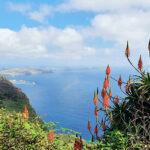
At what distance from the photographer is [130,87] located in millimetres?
7773

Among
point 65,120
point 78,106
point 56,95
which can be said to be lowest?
point 65,120

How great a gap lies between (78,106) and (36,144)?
141 meters

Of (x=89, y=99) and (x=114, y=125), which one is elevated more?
(x=89, y=99)

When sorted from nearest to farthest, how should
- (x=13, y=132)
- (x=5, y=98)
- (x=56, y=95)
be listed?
(x=13, y=132) → (x=5, y=98) → (x=56, y=95)

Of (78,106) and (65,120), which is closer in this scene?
(65,120)

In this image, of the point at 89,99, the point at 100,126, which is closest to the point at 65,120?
the point at 89,99

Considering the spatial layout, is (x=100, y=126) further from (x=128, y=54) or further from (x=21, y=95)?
(x=21, y=95)

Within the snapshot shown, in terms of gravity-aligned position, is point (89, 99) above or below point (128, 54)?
above

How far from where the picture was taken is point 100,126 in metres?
7.92

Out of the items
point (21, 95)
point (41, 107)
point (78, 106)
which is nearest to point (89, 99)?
point (78, 106)

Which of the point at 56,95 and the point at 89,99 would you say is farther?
the point at 56,95

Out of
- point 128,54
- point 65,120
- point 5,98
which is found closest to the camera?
point 128,54

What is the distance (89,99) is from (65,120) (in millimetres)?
43804

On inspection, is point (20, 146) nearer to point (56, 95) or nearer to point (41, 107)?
point (41, 107)
